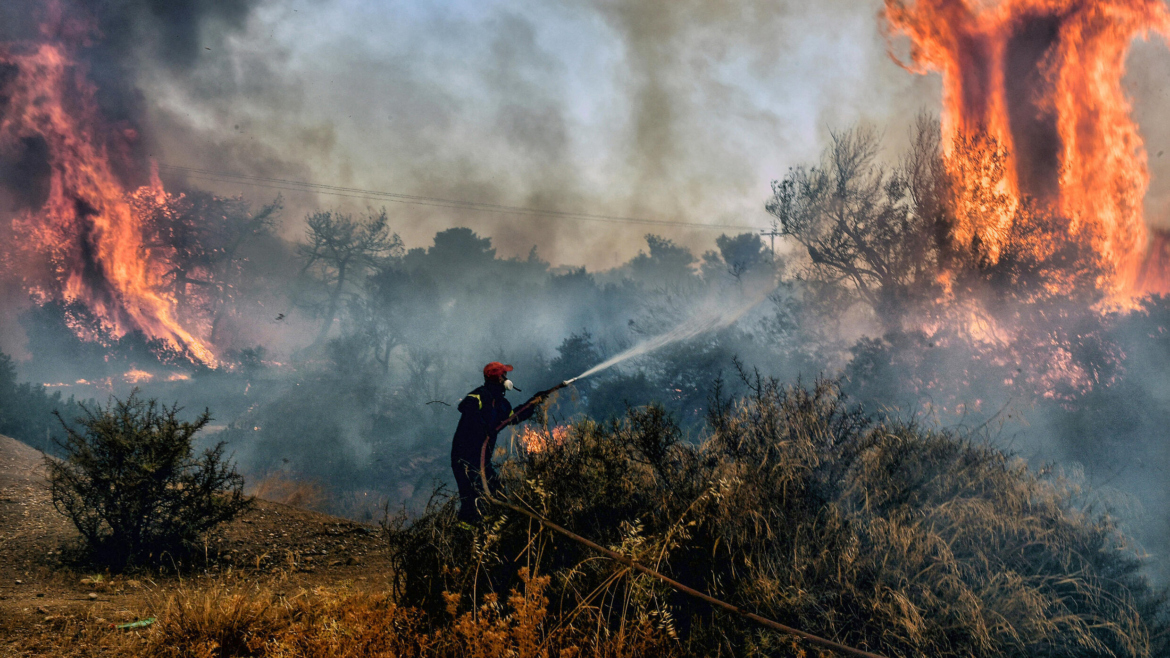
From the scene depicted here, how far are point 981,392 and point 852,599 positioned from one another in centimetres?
1786

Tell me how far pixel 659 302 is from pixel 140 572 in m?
38.8

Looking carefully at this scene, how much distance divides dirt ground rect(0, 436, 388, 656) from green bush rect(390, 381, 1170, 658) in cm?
232

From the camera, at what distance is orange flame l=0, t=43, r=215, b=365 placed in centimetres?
3438

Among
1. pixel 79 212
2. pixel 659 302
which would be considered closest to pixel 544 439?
pixel 659 302

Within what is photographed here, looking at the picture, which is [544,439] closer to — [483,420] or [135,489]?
[483,420]

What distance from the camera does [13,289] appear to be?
115 ft

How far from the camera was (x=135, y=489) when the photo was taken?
6.89m

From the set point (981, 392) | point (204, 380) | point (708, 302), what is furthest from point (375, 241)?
point (981, 392)

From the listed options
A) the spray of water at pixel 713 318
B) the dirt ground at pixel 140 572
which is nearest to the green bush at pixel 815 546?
the dirt ground at pixel 140 572

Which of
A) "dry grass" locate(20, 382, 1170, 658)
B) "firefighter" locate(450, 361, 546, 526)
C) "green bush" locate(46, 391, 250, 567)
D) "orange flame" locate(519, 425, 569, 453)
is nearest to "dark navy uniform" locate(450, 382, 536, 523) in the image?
"firefighter" locate(450, 361, 546, 526)

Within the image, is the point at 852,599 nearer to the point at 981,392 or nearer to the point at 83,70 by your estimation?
the point at 981,392

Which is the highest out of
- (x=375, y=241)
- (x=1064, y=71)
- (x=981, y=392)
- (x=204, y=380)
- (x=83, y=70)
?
(x=83, y=70)

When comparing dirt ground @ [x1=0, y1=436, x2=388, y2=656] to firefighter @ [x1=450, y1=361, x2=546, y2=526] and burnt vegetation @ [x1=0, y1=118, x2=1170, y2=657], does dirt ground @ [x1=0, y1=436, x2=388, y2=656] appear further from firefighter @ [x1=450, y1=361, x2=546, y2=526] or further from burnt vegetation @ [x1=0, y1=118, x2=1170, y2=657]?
firefighter @ [x1=450, y1=361, x2=546, y2=526]

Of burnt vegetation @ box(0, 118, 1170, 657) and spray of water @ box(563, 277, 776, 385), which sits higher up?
spray of water @ box(563, 277, 776, 385)
